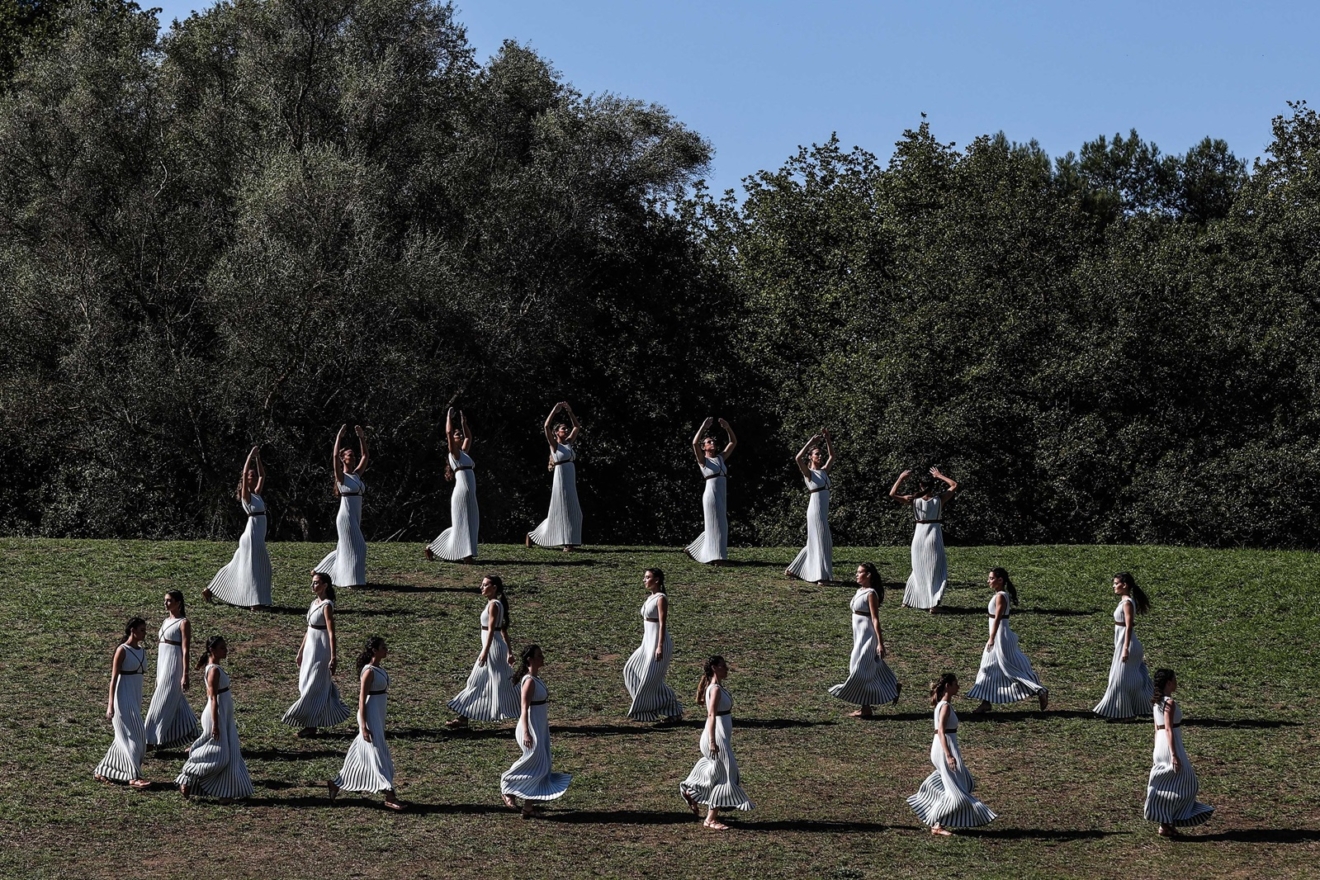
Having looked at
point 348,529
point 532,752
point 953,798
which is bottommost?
point 953,798

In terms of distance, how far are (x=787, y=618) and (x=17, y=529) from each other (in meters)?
24.1

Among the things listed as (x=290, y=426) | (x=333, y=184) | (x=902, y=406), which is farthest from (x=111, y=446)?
(x=902, y=406)

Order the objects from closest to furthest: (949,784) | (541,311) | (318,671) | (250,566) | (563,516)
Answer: (949,784), (318,671), (250,566), (563,516), (541,311)

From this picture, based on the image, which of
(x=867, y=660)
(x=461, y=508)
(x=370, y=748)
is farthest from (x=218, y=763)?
(x=461, y=508)

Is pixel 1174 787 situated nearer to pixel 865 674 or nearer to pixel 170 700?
pixel 865 674

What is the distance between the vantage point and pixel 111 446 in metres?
37.8

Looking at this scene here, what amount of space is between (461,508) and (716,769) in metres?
12.1

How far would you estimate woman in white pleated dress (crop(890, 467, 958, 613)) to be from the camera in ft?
78.7

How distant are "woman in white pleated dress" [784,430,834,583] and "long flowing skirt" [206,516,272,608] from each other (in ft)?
27.9

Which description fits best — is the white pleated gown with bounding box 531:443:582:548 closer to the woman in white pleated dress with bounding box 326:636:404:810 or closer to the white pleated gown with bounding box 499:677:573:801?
the woman in white pleated dress with bounding box 326:636:404:810

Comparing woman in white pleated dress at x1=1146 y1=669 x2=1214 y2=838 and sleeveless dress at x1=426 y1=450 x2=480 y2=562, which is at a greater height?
sleeveless dress at x1=426 y1=450 x2=480 y2=562

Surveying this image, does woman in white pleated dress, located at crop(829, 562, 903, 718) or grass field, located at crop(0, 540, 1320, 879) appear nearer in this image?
grass field, located at crop(0, 540, 1320, 879)

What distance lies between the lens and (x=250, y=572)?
2395 cm

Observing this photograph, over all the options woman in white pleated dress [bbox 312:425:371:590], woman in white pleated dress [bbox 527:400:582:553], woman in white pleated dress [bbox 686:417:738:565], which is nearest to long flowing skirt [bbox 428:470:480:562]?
woman in white pleated dress [bbox 527:400:582:553]
